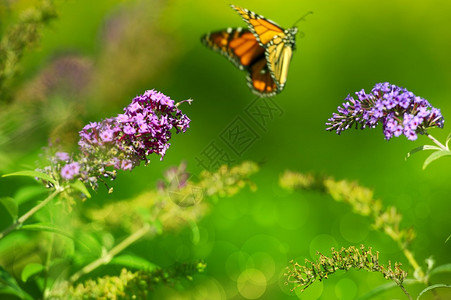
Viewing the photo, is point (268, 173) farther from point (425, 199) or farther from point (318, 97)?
point (425, 199)

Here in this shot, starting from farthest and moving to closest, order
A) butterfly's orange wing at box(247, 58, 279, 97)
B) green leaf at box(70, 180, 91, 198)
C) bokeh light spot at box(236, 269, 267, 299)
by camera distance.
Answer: butterfly's orange wing at box(247, 58, 279, 97)
bokeh light spot at box(236, 269, 267, 299)
green leaf at box(70, 180, 91, 198)

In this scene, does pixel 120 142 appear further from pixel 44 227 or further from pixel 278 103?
pixel 278 103

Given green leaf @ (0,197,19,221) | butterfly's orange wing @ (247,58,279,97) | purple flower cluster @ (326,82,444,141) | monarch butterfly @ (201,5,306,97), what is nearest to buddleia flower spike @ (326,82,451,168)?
purple flower cluster @ (326,82,444,141)

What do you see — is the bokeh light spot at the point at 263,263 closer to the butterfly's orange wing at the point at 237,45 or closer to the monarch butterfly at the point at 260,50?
the monarch butterfly at the point at 260,50

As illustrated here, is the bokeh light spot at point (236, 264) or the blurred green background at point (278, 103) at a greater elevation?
the blurred green background at point (278, 103)

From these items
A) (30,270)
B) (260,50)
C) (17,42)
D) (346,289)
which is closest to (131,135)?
(30,270)

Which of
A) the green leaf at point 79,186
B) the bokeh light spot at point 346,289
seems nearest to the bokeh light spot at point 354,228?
the bokeh light spot at point 346,289

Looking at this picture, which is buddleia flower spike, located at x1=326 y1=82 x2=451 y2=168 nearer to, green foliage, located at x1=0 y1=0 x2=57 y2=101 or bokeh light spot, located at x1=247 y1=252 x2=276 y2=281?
green foliage, located at x1=0 y1=0 x2=57 y2=101
